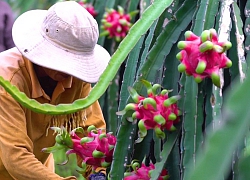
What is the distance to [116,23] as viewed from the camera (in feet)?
9.71

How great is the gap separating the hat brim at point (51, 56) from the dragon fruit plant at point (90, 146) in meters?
0.25

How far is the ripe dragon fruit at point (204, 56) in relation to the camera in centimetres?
132

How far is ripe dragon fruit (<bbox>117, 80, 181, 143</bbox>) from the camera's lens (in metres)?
1.43

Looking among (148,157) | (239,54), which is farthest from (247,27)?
(148,157)

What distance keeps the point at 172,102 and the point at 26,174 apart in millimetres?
675

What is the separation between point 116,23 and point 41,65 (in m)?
1.22

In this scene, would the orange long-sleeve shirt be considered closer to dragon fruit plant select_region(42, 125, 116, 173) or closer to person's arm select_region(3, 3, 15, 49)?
dragon fruit plant select_region(42, 125, 116, 173)

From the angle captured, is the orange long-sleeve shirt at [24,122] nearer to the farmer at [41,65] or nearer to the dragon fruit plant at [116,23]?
the farmer at [41,65]

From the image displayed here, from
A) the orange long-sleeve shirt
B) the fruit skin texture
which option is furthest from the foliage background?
the fruit skin texture

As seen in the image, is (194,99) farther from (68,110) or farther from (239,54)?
(68,110)

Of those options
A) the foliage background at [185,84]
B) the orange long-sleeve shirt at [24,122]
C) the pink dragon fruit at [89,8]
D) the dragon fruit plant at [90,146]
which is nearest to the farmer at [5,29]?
the pink dragon fruit at [89,8]

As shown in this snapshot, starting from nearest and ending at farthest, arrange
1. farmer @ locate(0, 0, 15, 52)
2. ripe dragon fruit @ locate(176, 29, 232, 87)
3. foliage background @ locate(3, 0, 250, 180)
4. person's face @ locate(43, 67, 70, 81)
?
ripe dragon fruit @ locate(176, 29, 232, 87) < foliage background @ locate(3, 0, 250, 180) < person's face @ locate(43, 67, 70, 81) < farmer @ locate(0, 0, 15, 52)

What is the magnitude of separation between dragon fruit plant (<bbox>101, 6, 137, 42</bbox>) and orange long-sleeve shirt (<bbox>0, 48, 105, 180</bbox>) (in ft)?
2.89

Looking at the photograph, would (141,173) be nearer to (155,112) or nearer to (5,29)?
(155,112)
